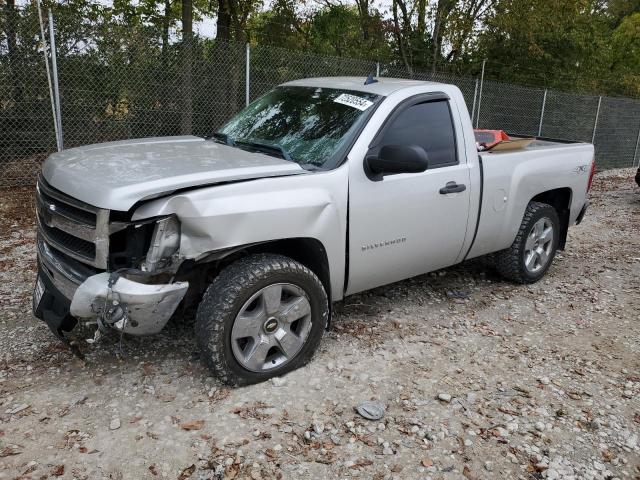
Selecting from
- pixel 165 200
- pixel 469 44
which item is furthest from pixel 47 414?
pixel 469 44

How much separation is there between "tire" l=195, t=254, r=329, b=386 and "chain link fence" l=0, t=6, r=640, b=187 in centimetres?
583

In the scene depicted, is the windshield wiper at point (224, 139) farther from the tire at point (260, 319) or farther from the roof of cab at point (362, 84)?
the tire at point (260, 319)

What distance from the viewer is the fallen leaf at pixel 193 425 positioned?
2.88 meters

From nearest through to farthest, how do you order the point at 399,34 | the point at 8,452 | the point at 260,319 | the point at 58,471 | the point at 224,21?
the point at 58,471, the point at 8,452, the point at 260,319, the point at 224,21, the point at 399,34

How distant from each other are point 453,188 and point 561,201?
2.08 metres

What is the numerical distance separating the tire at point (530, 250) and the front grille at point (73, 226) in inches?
147

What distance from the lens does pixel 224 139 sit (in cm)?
421

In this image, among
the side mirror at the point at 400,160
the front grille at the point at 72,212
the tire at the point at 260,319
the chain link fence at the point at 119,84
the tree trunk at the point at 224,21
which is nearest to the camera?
the front grille at the point at 72,212

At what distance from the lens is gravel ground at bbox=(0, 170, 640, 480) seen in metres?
2.70

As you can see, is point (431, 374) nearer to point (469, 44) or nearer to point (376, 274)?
point (376, 274)

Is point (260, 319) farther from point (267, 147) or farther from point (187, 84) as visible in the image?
point (187, 84)

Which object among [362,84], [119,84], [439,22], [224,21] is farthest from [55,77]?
[439,22]

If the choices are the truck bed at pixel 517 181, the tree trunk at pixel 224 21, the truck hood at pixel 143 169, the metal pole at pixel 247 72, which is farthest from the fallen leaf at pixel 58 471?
the tree trunk at pixel 224 21

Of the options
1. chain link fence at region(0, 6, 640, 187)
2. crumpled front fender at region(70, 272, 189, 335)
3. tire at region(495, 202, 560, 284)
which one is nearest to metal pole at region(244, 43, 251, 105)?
chain link fence at region(0, 6, 640, 187)
